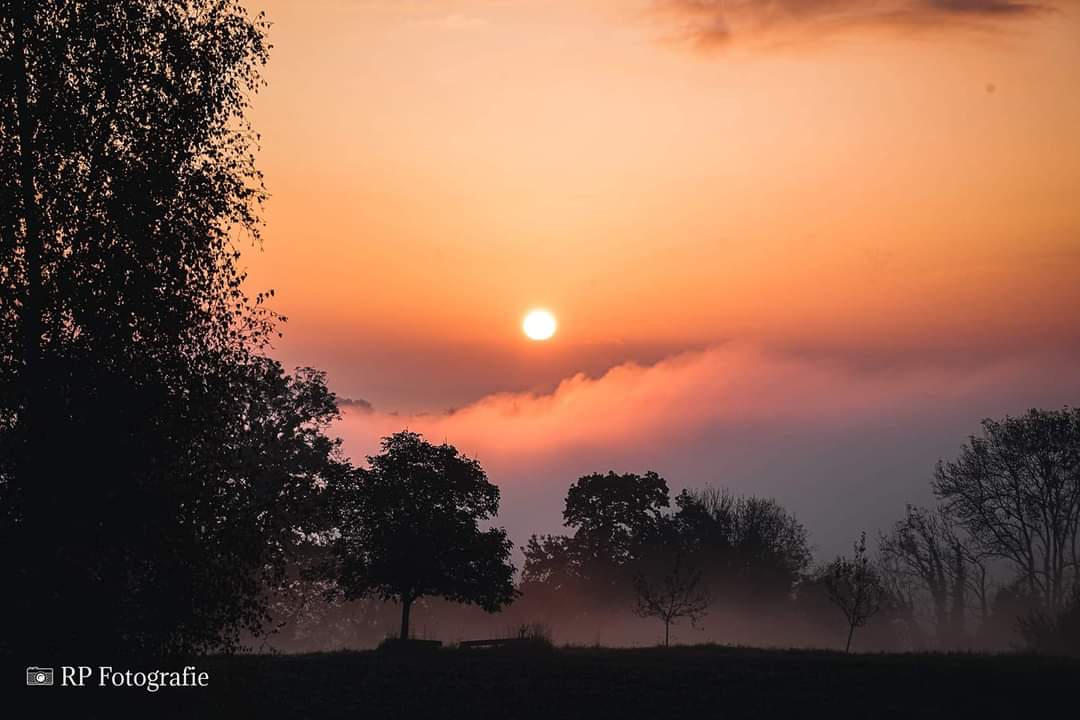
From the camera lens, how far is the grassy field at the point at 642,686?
30578mm

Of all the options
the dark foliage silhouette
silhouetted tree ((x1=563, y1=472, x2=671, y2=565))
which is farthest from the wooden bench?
silhouetted tree ((x1=563, y1=472, x2=671, y2=565))

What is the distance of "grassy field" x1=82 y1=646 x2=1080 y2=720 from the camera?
100ft

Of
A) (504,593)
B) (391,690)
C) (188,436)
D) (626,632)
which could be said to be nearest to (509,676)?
(391,690)

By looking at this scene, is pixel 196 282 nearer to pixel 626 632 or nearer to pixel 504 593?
pixel 504 593

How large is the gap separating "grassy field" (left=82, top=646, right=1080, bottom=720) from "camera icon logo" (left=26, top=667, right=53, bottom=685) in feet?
22.2

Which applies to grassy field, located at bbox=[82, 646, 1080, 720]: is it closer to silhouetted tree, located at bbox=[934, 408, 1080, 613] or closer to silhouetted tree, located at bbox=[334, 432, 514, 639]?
silhouetted tree, located at bbox=[334, 432, 514, 639]

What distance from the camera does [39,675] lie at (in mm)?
17656

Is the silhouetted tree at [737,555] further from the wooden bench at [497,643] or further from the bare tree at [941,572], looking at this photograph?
the wooden bench at [497,643]

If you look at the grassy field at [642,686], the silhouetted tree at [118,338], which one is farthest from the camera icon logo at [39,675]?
the grassy field at [642,686]

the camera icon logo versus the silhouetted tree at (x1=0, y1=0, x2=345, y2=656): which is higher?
the silhouetted tree at (x1=0, y1=0, x2=345, y2=656)

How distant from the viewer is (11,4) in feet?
63.1

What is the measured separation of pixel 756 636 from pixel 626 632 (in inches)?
557

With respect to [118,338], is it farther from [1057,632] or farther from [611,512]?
[611,512]

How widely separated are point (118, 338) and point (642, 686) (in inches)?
919
